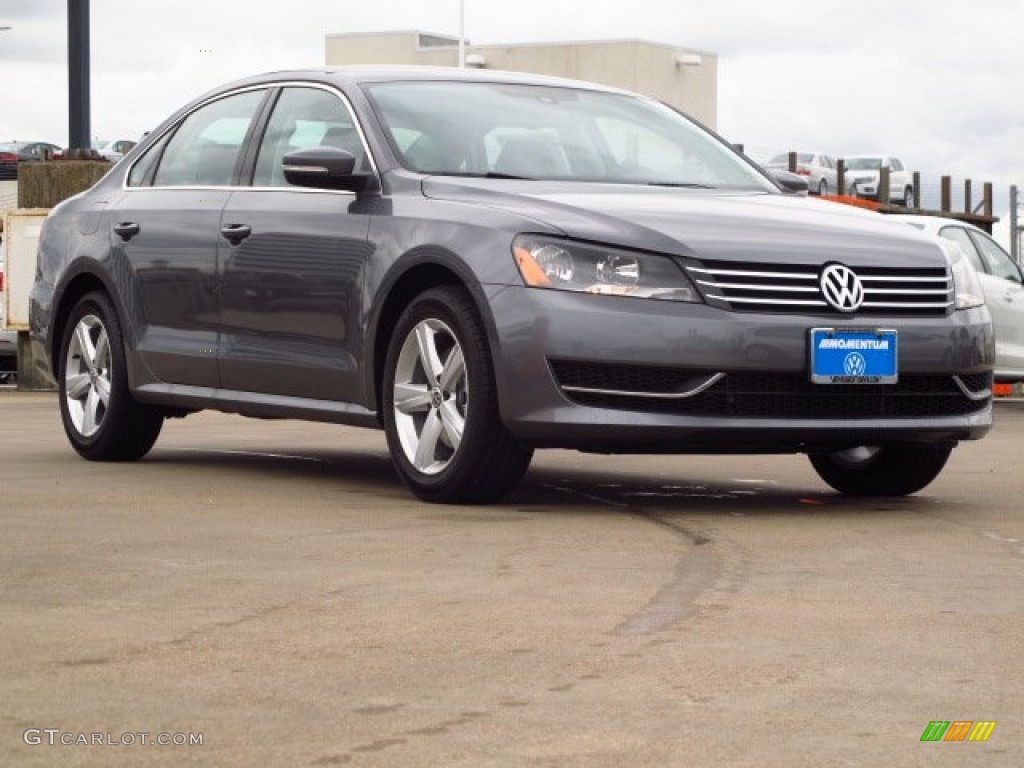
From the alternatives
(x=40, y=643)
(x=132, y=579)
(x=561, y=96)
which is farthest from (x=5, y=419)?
(x=40, y=643)

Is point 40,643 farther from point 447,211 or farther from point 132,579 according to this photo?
point 447,211

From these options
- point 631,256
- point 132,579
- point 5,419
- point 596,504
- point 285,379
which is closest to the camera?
point 132,579

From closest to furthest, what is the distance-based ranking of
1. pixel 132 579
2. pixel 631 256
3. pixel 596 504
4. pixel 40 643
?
A: 1. pixel 40 643
2. pixel 132 579
3. pixel 631 256
4. pixel 596 504

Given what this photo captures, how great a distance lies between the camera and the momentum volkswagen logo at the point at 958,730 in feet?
15.5

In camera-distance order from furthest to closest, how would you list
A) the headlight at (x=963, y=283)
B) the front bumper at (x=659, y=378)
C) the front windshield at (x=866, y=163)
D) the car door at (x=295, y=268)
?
the front windshield at (x=866, y=163)
the car door at (x=295, y=268)
the headlight at (x=963, y=283)
the front bumper at (x=659, y=378)

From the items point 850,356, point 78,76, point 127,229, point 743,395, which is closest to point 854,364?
point 850,356

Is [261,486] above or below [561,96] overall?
below

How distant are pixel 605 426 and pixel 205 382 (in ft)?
8.23

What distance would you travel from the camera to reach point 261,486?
1005cm

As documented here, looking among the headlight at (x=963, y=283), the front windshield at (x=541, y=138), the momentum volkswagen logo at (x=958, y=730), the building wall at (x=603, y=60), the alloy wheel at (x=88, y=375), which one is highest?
the building wall at (x=603, y=60)

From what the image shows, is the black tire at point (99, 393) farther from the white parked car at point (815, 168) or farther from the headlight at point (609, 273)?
the white parked car at point (815, 168)

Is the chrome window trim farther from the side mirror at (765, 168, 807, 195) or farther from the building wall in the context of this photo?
the building wall

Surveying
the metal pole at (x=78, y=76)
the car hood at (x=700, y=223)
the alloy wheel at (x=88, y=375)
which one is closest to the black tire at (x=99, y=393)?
the alloy wheel at (x=88, y=375)

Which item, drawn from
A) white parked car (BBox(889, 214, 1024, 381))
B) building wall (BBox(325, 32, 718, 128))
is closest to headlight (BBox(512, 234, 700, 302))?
white parked car (BBox(889, 214, 1024, 381))
